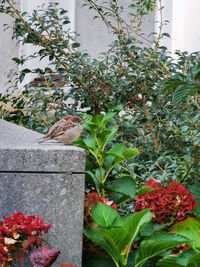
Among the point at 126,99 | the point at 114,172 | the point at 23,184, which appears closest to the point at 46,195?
the point at 23,184

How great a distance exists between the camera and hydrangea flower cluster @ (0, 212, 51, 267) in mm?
2928

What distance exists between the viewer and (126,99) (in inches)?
217

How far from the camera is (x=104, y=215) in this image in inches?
130

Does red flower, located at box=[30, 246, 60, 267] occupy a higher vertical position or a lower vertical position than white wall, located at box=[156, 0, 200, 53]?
lower

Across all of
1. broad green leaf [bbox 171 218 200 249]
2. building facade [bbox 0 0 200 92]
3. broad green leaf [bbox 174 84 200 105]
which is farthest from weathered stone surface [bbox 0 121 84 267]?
building facade [bbox 0 0 200 92]

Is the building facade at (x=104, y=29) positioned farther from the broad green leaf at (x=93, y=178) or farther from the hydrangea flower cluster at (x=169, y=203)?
the hydrangea flower cluster at (x=169, y=203)

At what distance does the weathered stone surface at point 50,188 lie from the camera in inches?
126

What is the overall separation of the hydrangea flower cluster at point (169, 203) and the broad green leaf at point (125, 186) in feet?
0.17

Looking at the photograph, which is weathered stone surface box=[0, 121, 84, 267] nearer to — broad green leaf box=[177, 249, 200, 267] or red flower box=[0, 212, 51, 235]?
red flower box=[0, 212, 51, 235]

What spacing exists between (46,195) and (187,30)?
457 centimetres

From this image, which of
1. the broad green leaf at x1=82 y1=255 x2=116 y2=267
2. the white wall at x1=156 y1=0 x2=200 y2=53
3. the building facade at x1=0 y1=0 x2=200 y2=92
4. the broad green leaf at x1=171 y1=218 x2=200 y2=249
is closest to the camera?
the broad green leaf at x1=171 y1=218 x2=200 y2=249

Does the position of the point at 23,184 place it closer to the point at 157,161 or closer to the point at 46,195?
the point at 46,195

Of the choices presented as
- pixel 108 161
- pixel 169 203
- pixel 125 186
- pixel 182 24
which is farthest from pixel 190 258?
pixel 182 24

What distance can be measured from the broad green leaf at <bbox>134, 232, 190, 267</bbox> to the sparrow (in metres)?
0.53
